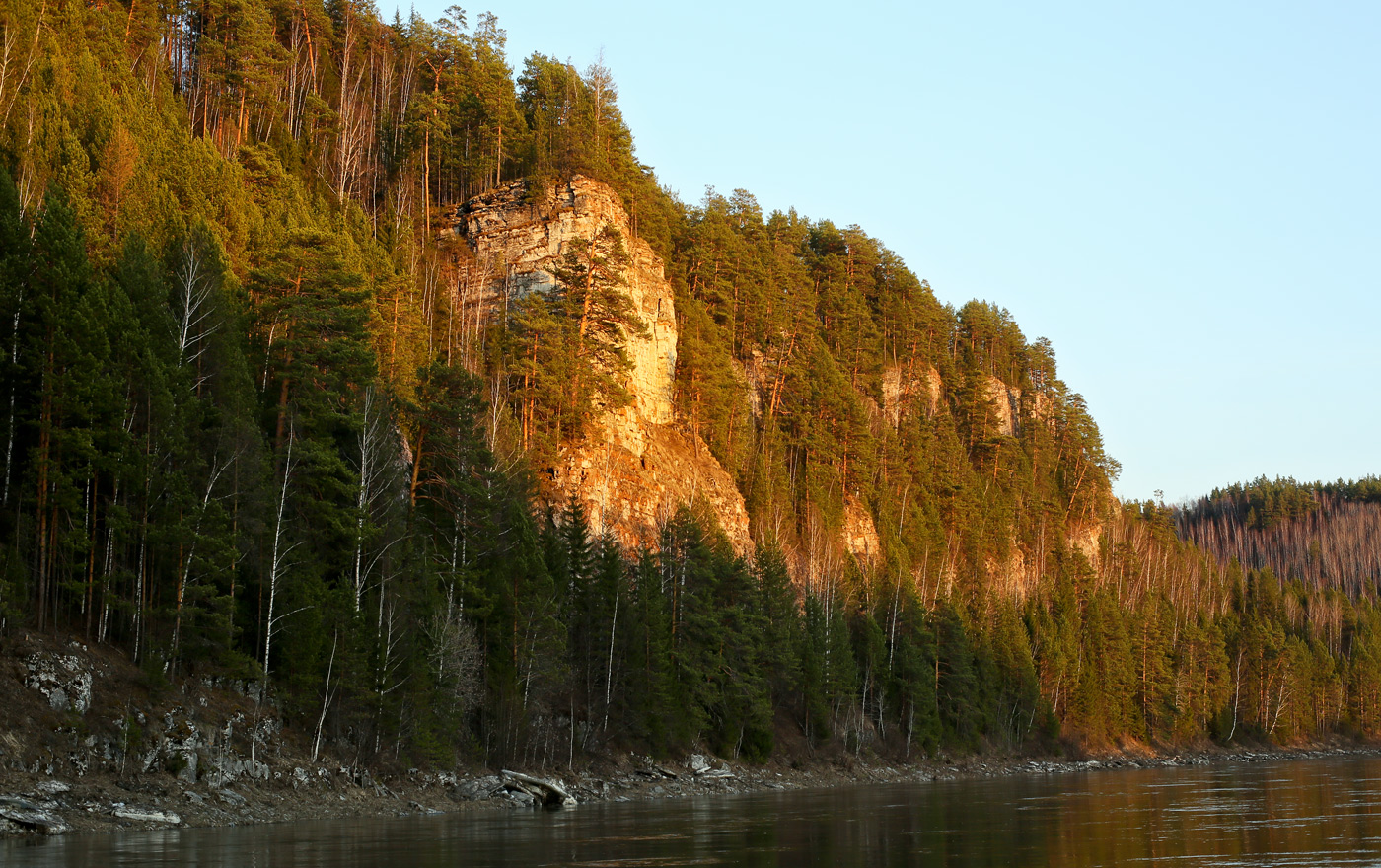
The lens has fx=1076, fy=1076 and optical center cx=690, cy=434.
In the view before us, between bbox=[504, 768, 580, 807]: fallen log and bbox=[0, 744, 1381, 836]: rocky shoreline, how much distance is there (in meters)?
0.04

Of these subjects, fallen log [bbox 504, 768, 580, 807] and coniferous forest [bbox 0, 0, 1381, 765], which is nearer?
coniferous forest [bbox 0, 0, 1381, 765]

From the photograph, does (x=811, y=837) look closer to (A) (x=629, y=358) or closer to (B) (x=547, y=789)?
(B) (x=547, y=789)

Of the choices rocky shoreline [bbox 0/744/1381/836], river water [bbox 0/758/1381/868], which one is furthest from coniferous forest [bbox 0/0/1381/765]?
river water [bbox 0/758/1381/868]

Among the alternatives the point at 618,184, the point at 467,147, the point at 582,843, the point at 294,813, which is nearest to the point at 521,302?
the point at 618,184

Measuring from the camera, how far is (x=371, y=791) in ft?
126

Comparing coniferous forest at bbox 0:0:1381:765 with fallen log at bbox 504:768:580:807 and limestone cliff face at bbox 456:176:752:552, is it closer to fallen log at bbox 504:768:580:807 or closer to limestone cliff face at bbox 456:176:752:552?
limestone cliff face at bbox 456:176:752:552

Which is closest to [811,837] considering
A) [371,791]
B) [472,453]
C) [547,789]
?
[547,789]

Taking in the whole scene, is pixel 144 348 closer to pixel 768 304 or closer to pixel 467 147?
pixel 467 147

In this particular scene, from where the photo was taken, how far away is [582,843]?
2541 centimetres

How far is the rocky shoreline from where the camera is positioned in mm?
27406

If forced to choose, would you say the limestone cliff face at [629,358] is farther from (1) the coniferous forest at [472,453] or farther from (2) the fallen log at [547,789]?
(2) the fallen log at [547,789]

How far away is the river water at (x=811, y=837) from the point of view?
21125mm

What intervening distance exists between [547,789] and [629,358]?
36.8 metres

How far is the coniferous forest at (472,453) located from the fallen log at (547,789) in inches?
141
